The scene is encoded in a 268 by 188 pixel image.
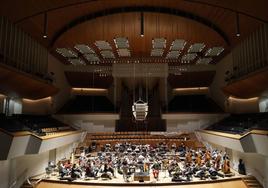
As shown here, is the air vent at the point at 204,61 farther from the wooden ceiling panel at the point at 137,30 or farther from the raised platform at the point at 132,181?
the raised platform at the point at 132,181

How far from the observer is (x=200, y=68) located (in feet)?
58.8

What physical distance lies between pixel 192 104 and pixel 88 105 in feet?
25.6

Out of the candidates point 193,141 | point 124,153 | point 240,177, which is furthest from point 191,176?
point 193,141

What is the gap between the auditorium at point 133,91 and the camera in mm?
8648

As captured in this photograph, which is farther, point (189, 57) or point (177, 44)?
point (189, 57)

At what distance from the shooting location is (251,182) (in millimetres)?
9156

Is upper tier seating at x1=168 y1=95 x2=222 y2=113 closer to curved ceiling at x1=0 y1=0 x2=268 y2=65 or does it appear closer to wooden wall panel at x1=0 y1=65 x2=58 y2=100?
curved ceiling at x1=0 y1=0 x2=268 y2=65

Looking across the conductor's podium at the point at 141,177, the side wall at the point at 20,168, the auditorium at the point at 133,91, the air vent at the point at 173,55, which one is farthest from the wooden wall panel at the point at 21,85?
the air vent at the point at 173,55

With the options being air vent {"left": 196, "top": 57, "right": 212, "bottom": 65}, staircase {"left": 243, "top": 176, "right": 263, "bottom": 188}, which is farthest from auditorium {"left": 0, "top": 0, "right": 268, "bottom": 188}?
air vent {"left": 196, "top": 57, "right": 212, "bottom": 65}

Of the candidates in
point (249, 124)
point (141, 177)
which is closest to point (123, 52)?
point (249, 124)

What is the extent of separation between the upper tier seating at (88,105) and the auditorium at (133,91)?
77 millimetres

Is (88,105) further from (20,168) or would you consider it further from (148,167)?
(148,167)

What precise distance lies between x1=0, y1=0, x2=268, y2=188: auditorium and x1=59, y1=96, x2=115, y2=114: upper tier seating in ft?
0.25

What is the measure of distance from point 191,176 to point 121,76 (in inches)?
398
